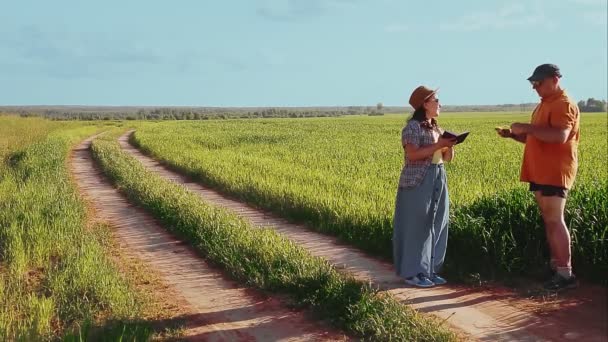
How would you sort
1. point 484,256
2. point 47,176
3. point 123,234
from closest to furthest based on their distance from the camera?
1. point 484,256
2. point 123,234
3. point 47,176

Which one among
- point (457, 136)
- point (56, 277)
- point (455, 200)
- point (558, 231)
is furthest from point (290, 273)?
point (455, 200)

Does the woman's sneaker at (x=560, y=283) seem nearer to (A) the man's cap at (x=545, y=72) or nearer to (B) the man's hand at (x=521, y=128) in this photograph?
(B) the man's hand at (x=521, y=128)

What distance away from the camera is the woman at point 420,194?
5.80 m

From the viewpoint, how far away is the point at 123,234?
874cm

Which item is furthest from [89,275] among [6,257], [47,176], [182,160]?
[182,160]

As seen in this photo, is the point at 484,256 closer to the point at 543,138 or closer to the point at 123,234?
the point at 543,138

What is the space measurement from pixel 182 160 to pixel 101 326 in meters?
14.0

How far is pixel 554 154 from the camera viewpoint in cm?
550

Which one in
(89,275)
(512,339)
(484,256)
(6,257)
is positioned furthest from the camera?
(6,257)

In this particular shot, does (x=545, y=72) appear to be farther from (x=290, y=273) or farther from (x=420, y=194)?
(x=290, y=273)

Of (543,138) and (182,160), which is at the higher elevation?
(543,138)

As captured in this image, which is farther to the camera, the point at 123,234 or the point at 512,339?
the point at 123,234

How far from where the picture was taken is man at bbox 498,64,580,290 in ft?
17.6

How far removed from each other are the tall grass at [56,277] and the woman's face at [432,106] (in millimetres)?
3264
